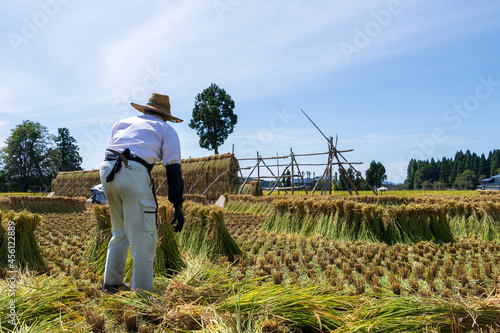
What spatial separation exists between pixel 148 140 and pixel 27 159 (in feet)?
177

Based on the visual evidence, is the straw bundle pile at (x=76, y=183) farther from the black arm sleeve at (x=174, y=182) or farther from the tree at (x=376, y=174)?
the tree at (x=376, y=174)

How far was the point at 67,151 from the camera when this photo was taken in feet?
176

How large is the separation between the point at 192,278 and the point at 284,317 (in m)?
1.07

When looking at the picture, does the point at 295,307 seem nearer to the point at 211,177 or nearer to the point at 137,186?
the point at 137,186

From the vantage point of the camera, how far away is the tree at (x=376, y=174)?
6069cm

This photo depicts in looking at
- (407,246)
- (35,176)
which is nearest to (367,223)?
(407,246)

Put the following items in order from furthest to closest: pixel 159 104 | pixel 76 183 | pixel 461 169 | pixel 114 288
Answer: pixel 461 169 < pixel 76 183 < pixel 159 104 < pixel 114 288

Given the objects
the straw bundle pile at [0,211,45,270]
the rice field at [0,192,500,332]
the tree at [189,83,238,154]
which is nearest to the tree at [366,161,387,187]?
the tree at [189,83,238,154]

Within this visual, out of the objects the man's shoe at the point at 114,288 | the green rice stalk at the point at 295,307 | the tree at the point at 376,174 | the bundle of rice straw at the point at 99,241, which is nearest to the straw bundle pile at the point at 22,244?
the bundle of rice straw at the point at 99,241

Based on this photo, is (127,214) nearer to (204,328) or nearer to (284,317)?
(204,328)

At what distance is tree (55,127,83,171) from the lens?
52.4 metres

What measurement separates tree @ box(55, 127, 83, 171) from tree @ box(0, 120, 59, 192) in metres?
1.70

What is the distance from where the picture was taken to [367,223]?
20.0 feet

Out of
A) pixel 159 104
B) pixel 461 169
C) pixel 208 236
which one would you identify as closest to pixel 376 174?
pixel 461 169
